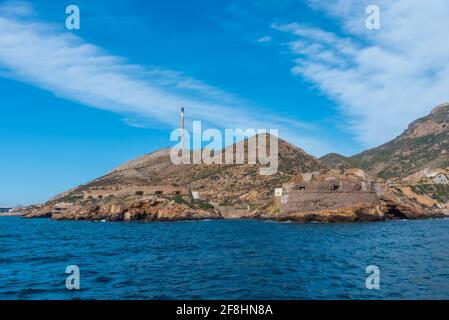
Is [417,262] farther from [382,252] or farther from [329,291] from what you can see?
[329,291]

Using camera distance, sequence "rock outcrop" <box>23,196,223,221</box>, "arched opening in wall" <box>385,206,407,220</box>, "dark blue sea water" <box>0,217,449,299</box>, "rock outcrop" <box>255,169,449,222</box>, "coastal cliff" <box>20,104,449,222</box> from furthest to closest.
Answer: "rock outcrop" <box>23,196,223,221</box>, "arched opening in wall" <box>385,206,407,220</box>, "coastal cliff" <box>20,104,449,222</box>, "rock outcrop" <box>255,169,449,222</box>, "dark blue sea water" <box>0,217,449,299</box>

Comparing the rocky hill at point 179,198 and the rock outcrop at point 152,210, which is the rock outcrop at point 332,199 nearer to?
the rock outcrop at point 152,210

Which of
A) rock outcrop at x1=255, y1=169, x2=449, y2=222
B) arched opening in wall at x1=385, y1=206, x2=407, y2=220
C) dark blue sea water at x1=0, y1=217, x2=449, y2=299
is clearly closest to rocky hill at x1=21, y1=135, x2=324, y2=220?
rock outcrop at x1=255, y1=169, x2=449, y2=222

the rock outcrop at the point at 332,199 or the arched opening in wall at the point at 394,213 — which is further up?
the rock outcrop at the point at 332,199

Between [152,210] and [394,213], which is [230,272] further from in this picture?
[394,213]

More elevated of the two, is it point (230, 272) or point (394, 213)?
point (230, 272)

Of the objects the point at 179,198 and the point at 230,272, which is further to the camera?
the point at 179,198

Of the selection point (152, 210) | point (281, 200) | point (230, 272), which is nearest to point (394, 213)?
point (281, 200)

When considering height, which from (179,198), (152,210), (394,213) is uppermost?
(179,198)

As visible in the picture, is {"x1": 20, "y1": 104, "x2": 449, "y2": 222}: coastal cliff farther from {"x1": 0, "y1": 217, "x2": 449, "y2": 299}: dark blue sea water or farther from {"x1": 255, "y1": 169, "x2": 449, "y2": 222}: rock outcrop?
{"x1": 0, "y1": 217, "x2": 449, "y2": 299}: dark blue sea water

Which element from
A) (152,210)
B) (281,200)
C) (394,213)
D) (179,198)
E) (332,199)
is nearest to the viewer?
(332,199)

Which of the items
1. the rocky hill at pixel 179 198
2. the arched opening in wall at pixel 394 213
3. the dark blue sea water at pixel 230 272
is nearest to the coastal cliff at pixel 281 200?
the rocky hill at pixel 179 198
